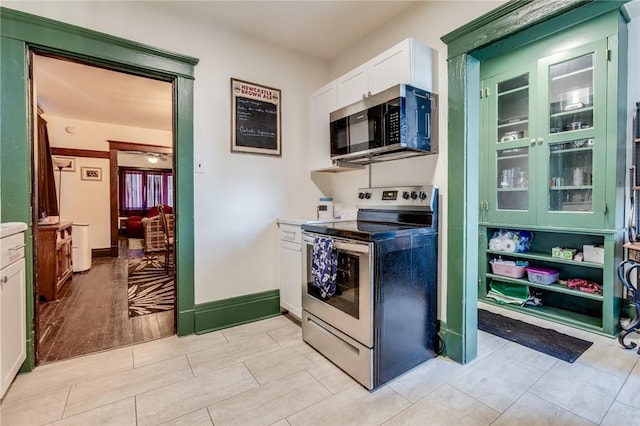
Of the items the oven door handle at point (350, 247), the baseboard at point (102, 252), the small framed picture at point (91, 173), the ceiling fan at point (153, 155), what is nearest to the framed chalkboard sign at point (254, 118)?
the oven door handle at point (350, 247)

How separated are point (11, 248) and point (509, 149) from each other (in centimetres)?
400

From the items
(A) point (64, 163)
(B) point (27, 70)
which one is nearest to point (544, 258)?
(B) point (27, 70)

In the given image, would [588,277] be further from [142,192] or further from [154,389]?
[142,192]

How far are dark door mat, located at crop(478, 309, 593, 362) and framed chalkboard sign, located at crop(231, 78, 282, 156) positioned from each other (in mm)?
2496

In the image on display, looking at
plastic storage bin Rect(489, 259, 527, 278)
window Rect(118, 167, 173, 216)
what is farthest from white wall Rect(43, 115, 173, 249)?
plastic storage bin Rect(489, 259, 527, 278)

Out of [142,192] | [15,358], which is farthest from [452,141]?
[142,192]

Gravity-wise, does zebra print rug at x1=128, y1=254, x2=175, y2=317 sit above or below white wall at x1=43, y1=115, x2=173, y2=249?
below

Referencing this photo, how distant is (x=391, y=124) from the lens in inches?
78.0

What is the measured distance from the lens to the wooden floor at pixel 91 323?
225 centimetres

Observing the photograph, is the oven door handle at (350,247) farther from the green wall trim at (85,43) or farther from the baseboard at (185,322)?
the green wall trim at (85,43)

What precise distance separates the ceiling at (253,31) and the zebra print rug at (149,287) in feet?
7.94

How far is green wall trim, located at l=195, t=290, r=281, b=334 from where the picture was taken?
2.51 m

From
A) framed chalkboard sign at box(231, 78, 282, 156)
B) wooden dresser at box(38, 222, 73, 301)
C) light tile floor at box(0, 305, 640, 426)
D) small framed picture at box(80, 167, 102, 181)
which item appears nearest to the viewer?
light tile floor at box(0, 305, 640, 426)

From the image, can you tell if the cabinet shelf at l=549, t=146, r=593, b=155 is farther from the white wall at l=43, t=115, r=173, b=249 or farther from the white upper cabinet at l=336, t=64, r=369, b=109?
the white wall at l=43, t=115, r=173, b=249
